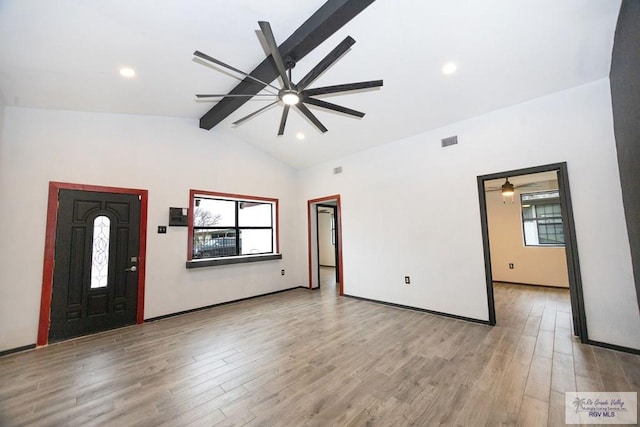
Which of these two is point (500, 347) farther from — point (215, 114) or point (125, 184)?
point (125, 184)

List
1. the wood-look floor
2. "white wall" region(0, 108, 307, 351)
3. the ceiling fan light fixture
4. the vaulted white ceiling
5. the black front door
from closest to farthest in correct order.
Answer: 1. the wood-look floor
2. the vaulted white ceiling
3. the ceiling fan light fixture
4. "white wall" region(0, 108, 307, 351)
5. the black front door

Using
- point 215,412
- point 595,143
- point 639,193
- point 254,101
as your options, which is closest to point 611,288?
point 639,193

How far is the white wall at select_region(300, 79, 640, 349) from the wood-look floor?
578 millimetres

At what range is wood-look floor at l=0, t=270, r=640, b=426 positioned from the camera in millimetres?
1896

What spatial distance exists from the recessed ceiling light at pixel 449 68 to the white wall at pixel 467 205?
1116mm

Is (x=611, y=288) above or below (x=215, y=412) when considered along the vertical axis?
above

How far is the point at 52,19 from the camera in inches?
84.4

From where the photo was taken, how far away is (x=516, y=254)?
615 centimetres

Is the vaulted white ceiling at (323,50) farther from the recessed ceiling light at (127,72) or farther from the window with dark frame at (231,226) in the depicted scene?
the window with dark frame at (231,226)

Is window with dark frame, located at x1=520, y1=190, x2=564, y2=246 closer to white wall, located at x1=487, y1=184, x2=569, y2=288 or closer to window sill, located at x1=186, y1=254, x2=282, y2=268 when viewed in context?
white wall, located at x1=487, y1=184, x2=569, y2=288

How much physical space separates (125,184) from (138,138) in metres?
0.80

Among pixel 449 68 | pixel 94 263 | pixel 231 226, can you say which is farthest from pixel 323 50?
pixel 94 263

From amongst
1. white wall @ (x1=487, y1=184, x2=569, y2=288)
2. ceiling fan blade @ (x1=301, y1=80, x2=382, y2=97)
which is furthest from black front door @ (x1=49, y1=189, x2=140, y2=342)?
white wall @ (x1=487, y1=184, x2=569, y2=288)

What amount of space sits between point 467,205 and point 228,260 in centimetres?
436
